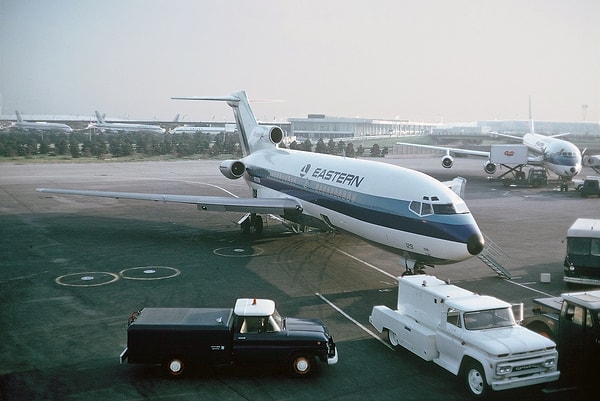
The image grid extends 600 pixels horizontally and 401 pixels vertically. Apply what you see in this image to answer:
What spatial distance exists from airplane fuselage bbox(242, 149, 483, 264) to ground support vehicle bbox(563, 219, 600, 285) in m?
5.63

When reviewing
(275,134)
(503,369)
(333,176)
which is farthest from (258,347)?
(275,134)

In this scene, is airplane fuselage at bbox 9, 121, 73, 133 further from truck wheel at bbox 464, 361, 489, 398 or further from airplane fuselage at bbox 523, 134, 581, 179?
truck wheel at bbox 464, 361, 489, 398

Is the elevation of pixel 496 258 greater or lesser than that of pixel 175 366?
lesser

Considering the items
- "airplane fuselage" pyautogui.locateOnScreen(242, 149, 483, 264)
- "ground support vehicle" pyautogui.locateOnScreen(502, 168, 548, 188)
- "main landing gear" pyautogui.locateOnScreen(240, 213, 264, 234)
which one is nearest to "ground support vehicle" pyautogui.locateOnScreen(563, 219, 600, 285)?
"airplane fuselage" pyautogui.locateOnScreen(242, 149, 483, 264)

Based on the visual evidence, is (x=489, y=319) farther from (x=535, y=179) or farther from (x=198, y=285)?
(x=535, y=179)

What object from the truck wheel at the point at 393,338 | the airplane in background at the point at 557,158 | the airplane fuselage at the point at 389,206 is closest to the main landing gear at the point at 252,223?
the airplane fuselage at the point at 389,206

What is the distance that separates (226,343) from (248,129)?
2841 centimetres

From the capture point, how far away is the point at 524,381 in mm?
12531

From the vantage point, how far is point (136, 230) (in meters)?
34.5

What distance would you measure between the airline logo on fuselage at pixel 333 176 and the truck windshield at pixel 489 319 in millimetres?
11015

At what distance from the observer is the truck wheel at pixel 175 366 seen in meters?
13.7

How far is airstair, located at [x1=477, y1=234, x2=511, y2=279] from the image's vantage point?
23.5m

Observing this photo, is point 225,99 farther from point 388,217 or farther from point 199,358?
point 199,358

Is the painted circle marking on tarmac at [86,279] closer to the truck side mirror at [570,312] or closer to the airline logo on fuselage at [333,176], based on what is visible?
the airline logo on fuselage at [333,176]
